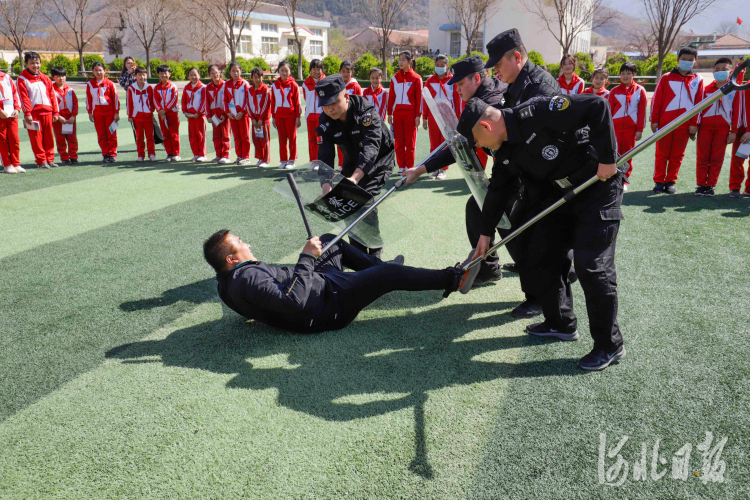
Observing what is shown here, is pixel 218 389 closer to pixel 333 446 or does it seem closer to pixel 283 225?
pixel 333 446

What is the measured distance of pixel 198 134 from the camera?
10742mm

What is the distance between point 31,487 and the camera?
7.22 ft

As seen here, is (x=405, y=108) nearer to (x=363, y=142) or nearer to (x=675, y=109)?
(x=675, y=109)

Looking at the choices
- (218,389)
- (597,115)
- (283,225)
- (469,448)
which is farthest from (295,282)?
(283,225)

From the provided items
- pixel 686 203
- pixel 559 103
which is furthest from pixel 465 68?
pixel 686 203

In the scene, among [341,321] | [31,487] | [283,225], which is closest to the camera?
[31,487]

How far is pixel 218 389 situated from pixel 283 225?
339 centimetres

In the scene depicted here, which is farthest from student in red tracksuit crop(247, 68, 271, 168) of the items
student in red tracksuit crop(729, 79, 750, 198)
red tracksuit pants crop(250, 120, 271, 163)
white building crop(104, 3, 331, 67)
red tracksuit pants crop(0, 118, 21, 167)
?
white building crop(104, 3, 331, 67)

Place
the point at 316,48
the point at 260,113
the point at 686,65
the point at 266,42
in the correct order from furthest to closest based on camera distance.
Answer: the point at 316,48 < the point at 266,42 < the point at 260,113 < the point at 686,65

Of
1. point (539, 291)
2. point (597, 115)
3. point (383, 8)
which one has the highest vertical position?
point (383, 8)

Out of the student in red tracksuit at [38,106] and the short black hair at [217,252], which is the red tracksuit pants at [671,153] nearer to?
the short black hair at [217,252]

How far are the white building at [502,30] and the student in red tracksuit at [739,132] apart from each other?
3914 cm

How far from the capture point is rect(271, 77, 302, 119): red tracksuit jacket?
32.3 ft

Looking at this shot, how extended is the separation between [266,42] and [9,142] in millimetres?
55062
